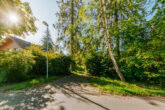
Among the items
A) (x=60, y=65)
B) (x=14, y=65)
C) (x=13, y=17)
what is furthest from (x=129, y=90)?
(x=13, y=17)

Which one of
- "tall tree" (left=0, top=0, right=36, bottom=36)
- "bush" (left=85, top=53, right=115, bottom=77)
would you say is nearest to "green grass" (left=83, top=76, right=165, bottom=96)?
"bush" (left=85, top=53, right=115, bottom=77)

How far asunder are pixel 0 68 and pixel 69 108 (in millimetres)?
7262

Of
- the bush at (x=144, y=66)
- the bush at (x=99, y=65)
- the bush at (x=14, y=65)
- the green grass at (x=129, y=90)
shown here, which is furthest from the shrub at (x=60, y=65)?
the bush at (x=144, y=66)

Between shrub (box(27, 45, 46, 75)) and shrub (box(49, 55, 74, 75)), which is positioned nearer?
shrub (box(27, 45, 46, 75))

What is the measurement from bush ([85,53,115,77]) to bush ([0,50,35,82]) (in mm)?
6669

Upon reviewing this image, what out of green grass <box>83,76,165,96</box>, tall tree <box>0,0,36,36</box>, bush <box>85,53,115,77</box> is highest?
tall tree <box>0,0,36,36</box>

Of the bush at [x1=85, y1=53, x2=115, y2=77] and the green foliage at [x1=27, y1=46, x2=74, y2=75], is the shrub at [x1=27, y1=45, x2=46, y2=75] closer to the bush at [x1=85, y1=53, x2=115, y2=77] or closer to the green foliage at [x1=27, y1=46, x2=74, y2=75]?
the green foliage at [x1=27, y1=46, x2=74, y2=75]

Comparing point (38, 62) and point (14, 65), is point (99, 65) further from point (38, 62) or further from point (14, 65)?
point (14, 65)

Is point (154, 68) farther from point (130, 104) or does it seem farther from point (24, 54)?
point (24, 54)

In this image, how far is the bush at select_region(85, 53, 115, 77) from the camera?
7.85m

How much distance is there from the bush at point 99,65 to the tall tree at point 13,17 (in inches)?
297

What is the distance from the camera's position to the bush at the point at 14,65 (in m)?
5.52

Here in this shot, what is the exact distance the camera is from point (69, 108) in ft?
8.00

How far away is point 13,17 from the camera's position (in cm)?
544
